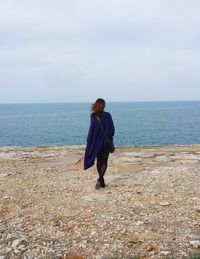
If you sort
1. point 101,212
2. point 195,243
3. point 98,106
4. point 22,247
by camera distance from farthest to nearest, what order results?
1. point 98,106
2. point 101,212
3. point 22,247
4. point 195,243

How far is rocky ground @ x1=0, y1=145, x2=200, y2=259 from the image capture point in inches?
239

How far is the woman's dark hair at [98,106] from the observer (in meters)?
9.02

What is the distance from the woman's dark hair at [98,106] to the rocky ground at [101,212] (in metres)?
1.95

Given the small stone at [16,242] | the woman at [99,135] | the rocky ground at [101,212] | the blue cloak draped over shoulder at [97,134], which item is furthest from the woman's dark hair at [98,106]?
the small stone at [16,242]

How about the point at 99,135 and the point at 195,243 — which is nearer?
the point at 195,243

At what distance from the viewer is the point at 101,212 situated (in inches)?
293

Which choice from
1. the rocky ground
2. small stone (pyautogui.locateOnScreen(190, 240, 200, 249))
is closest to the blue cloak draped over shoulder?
the rocky ground

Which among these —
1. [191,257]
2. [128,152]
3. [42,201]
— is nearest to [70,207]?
[42,201]

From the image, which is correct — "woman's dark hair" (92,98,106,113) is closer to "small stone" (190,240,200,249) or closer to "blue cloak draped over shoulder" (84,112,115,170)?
"blue cloak draped over shoulder" (84,112,115,170)

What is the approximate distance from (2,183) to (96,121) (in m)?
3.22

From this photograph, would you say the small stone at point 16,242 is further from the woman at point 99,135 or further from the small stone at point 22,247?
the woman at point 99,135

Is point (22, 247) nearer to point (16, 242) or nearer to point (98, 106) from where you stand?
point (16, 242)

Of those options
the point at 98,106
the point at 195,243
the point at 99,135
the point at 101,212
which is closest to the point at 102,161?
the point at 99,135

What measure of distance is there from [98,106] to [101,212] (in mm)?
2745
